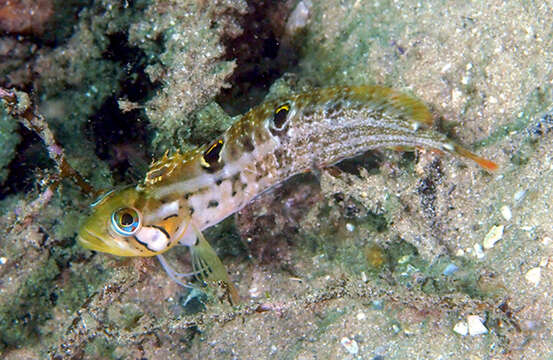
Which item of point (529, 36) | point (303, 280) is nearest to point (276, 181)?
point (303, 280)

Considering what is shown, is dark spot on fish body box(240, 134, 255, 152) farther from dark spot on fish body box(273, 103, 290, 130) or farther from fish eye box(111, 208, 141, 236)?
fish eye box(111, 208, 141, 236)

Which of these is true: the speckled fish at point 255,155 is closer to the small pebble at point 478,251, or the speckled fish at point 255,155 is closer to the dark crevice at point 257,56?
the small pebble at point 478,251

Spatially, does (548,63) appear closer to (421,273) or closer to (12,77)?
(421,273)


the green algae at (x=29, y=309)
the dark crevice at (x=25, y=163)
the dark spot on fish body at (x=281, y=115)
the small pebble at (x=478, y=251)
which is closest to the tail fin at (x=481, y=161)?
the small pebble at (x=478, y=251)

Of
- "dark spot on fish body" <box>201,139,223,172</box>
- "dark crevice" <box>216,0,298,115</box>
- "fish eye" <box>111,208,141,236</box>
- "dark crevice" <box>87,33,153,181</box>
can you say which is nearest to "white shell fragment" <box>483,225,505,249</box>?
"dark spot on fish body" <box>201,139,223,172</box>

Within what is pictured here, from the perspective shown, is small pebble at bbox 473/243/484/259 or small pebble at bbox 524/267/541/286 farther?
small pebble at bbox 473/243/484/259

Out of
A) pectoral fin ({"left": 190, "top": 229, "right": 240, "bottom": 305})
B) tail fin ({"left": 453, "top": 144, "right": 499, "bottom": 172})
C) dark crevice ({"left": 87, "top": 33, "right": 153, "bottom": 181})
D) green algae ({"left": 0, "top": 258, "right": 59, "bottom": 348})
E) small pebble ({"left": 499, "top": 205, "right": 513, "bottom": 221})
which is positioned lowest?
small pebble ({"left": 499, "top": 205, "right": 513, "bottom": 221})
